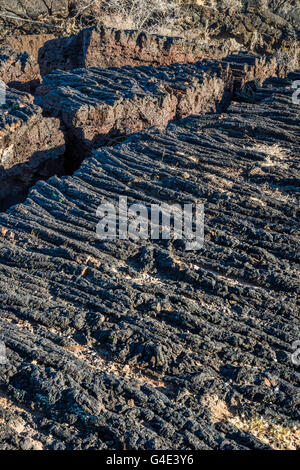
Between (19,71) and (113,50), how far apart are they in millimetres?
2218

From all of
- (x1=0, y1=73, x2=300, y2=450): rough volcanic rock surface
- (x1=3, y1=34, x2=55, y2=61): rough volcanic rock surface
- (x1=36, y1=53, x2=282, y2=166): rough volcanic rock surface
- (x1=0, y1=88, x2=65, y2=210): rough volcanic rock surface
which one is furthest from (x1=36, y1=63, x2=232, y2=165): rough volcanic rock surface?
(x1=3, y1=34, x2=55, y2=61): rough volcanic rock surface

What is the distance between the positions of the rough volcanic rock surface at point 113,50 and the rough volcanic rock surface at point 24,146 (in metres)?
2.96

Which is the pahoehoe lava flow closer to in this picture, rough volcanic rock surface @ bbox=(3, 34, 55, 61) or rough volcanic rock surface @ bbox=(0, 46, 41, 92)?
rough volcanic rock surface @ bbox=(0, 46, 41, 92)

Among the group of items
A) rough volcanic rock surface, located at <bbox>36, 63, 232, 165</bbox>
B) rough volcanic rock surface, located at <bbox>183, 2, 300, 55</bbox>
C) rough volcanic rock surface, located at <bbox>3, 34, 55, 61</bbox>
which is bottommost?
rough volcanic rock surface, located at <bbox>36, 63, 232, 165</bbox>

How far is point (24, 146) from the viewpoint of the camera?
267 inches

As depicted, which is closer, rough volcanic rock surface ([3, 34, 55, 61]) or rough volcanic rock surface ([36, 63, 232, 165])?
rough volcanic rock surface ([36, 63, 232, 165])

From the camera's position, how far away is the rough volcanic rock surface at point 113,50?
951cm

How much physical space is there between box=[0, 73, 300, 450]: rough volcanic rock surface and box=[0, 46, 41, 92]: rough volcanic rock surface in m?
3.10

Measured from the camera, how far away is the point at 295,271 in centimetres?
488

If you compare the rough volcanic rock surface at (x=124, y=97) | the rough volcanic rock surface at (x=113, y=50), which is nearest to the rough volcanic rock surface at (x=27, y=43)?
the rough volcanic rock surface at (x=113, y=50)

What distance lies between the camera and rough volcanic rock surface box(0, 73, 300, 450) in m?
3.49

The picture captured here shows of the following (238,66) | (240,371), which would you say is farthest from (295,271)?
(238,66)

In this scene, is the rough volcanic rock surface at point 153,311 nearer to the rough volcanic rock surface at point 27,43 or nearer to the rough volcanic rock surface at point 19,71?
the rough volcanic rock surface at point 19,71

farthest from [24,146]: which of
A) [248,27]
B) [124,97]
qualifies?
[248,27]
